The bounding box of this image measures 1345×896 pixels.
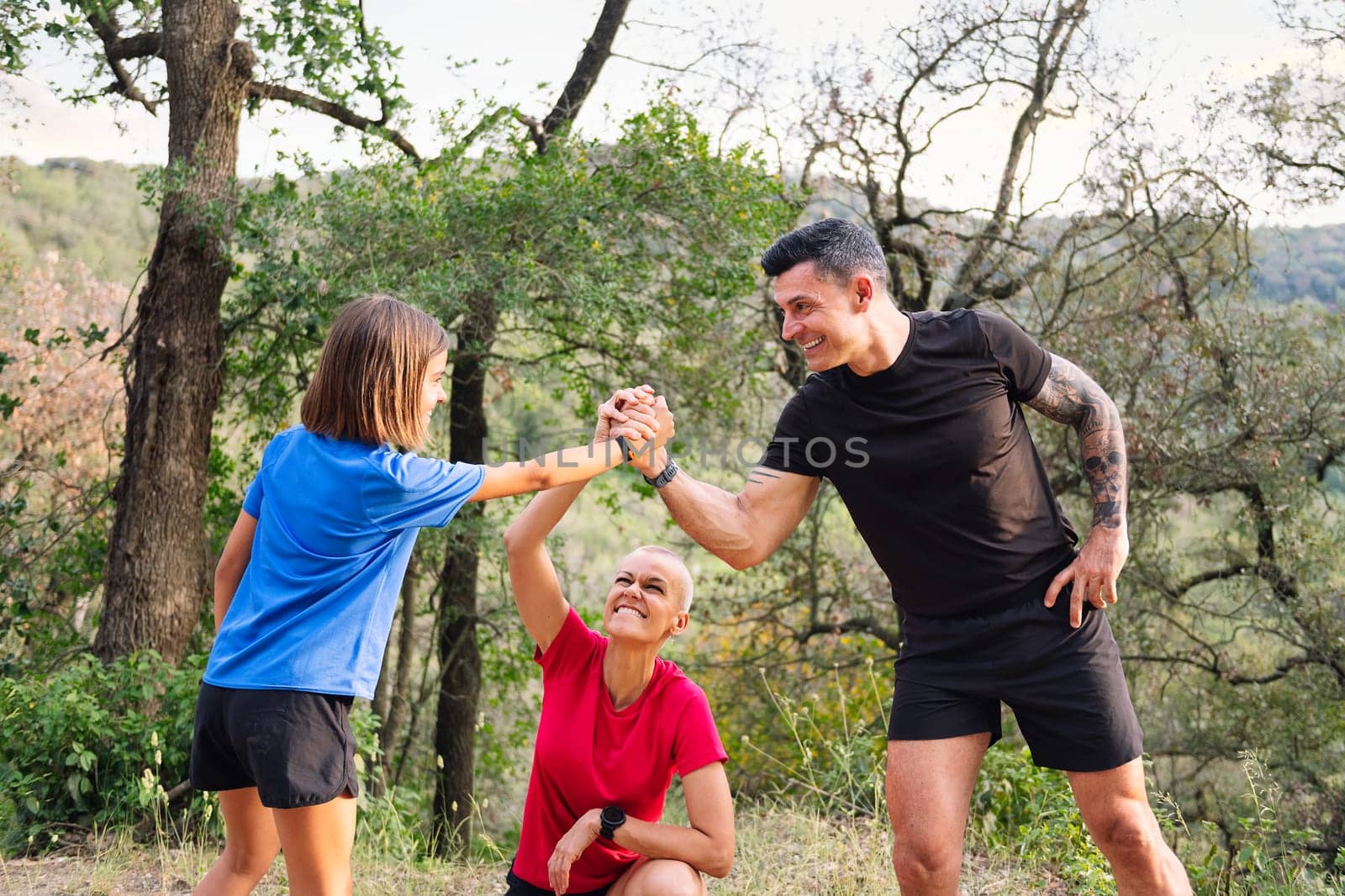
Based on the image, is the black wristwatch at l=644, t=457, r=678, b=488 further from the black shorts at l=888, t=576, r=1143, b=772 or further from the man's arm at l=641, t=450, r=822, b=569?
the black shorts at l=888, t=576, r=1143, b=772

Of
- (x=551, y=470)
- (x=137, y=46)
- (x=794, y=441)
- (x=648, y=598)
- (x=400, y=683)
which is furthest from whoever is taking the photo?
(x=400, y=683)

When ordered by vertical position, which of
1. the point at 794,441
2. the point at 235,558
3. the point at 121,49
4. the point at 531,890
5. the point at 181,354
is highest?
the point at 121,49

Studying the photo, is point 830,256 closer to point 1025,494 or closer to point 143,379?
point 1025,494

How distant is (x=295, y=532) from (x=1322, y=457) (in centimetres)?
782

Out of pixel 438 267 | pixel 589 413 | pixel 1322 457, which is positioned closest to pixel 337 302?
pixel 438 267

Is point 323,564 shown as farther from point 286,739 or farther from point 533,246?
point 533,246

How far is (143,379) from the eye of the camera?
7023 millimetres

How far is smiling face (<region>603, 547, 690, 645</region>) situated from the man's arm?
0.19 m

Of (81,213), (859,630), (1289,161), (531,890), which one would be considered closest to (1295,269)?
(1289,161)

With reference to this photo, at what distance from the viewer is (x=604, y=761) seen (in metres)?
2.78

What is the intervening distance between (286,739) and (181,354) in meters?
5.28

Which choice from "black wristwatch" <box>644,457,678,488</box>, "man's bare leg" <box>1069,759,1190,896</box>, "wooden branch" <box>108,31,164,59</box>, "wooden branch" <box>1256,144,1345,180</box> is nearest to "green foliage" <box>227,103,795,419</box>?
"wooden branch" <box>108,31,164,59</box>

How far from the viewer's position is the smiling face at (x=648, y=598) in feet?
9.18

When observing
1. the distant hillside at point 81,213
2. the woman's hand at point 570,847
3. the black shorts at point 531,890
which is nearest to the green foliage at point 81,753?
the black shorts at point 531,890
